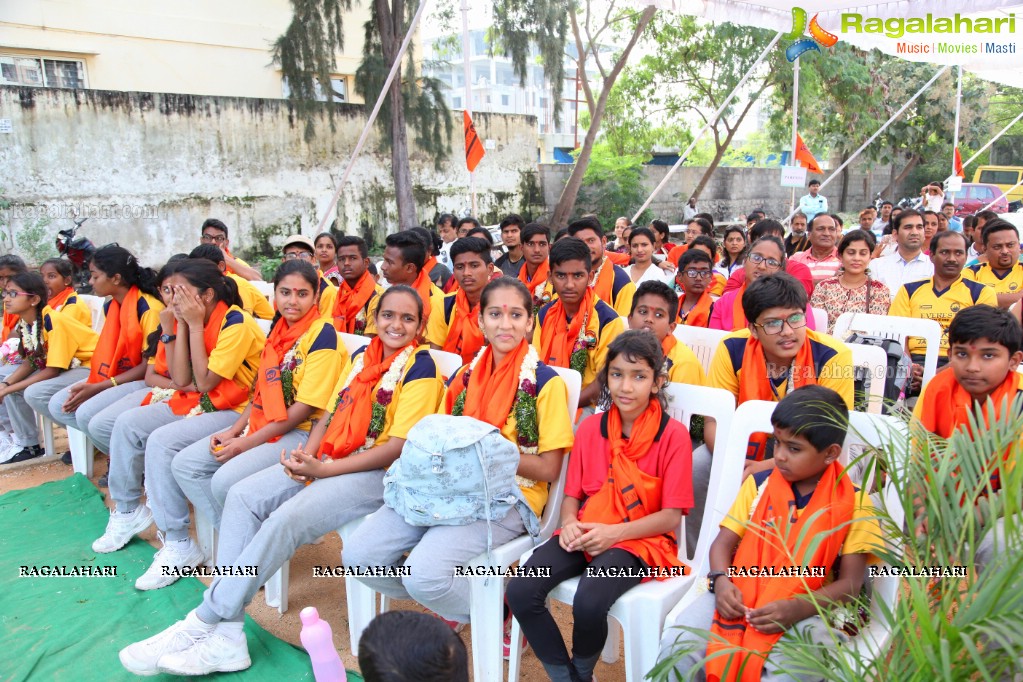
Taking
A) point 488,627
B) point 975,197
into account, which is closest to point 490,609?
point 488,627

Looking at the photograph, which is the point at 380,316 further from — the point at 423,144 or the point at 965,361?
the point at 423,144

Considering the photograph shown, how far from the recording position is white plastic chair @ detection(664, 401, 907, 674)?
6.87 feet

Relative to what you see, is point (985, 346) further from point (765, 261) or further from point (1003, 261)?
point (1003, 261)

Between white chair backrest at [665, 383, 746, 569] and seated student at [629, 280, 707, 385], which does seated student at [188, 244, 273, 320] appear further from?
white chair backrest at [665, 383, 746, 569]

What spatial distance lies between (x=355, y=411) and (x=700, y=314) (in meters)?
2.24

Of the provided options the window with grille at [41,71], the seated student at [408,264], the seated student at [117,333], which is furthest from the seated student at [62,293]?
the window with grille at [41,71]

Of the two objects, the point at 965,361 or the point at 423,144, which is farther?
the point at 423,144

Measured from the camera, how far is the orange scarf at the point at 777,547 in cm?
203

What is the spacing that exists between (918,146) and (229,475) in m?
24.7

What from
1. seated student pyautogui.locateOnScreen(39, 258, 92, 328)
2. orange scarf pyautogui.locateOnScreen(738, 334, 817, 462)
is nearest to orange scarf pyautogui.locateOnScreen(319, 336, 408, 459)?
orange scarf pyautogui.locateOnScreen(738, 334, 817, 462)

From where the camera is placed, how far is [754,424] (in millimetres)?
2547

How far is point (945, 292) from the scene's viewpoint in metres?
4.17

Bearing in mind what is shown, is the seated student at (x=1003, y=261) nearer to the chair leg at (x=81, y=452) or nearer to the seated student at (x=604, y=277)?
the seated student at (x=604, y=277)

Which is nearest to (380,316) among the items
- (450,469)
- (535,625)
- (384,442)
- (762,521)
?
(384,442)
